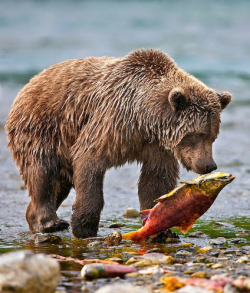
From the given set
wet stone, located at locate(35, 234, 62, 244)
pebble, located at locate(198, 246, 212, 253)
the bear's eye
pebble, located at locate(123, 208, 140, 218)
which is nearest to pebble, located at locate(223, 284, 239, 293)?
pebble, located at locate(198, 246, 212, 253)

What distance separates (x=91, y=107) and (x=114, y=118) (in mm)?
433

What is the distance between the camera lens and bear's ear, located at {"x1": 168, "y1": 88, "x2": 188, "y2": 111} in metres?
6.93

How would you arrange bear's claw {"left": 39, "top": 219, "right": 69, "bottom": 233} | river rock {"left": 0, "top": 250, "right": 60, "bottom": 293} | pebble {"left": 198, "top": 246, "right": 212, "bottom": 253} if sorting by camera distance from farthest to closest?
bear's claw {"left": 39, "top": 219, "right": 69, "bottom": 233}, pebble {"left": 198, "top": 246, "right": 212, "bottom": 253}, river rock {"left": 0, "top": 250, "right": 60, "bottom": 293}

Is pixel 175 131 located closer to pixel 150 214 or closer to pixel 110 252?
pixel 150 214

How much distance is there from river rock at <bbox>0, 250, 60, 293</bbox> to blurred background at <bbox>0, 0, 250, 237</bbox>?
3456 millimetres

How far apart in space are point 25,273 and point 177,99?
300 cm

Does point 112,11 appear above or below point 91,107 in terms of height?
above

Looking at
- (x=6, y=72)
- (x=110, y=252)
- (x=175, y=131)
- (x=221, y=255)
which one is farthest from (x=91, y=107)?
(x=6, y=72)

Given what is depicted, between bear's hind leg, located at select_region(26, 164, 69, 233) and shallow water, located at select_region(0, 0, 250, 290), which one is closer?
bear's hind leg, located at select_region(26, 164, 69, 233)

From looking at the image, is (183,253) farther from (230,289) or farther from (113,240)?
(230,289)

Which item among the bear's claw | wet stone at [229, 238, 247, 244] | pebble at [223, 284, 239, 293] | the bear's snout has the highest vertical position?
the bear's snout

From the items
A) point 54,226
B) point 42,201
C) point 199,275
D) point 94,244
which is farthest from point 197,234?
point 199,275

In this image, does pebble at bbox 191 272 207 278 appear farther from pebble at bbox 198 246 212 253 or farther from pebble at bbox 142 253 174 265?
pebble at bbox 198 246 212 253

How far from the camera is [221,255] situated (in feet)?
21.4
